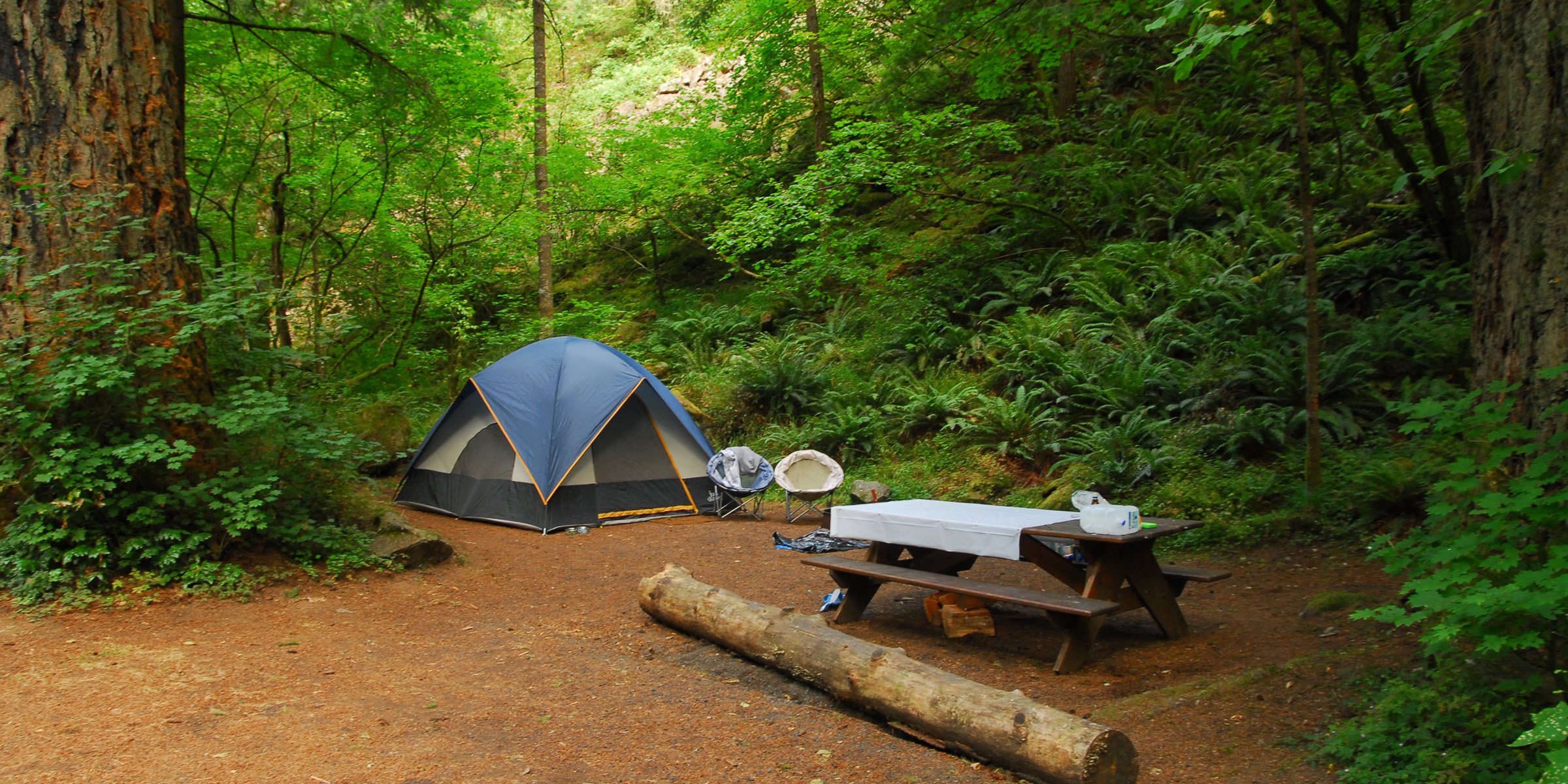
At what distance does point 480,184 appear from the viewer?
1336cm

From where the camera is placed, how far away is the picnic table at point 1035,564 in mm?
4570

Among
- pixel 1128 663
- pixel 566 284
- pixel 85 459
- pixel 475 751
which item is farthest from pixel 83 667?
pixel 566 284

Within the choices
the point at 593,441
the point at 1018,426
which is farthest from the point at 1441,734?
the point at 593,441

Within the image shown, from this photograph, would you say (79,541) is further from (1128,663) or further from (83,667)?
(1128,663)

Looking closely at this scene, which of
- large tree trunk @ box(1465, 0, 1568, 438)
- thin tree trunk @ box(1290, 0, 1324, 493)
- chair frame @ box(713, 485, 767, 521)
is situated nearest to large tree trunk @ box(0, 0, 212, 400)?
chair frame @ box(713, 485, 767, 521)

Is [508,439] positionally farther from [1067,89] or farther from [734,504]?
[1067,89]

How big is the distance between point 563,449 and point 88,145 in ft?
15.4

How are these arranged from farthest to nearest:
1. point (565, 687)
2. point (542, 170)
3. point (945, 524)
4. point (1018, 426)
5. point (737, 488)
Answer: point (542, 170), point (737, 488), point (1018, 426), point (945, 524), point (565, 687)

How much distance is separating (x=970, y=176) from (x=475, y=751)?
34.6 ft

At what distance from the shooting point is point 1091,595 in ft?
15.0

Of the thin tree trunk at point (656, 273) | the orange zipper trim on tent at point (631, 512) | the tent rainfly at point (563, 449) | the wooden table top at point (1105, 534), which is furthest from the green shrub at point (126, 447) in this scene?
the thin tree trunk at point (656, 273)

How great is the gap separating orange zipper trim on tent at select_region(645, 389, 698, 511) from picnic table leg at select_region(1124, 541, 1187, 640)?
5.72m

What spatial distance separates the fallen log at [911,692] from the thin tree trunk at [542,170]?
9955 millimetres

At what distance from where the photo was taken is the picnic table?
457cm
